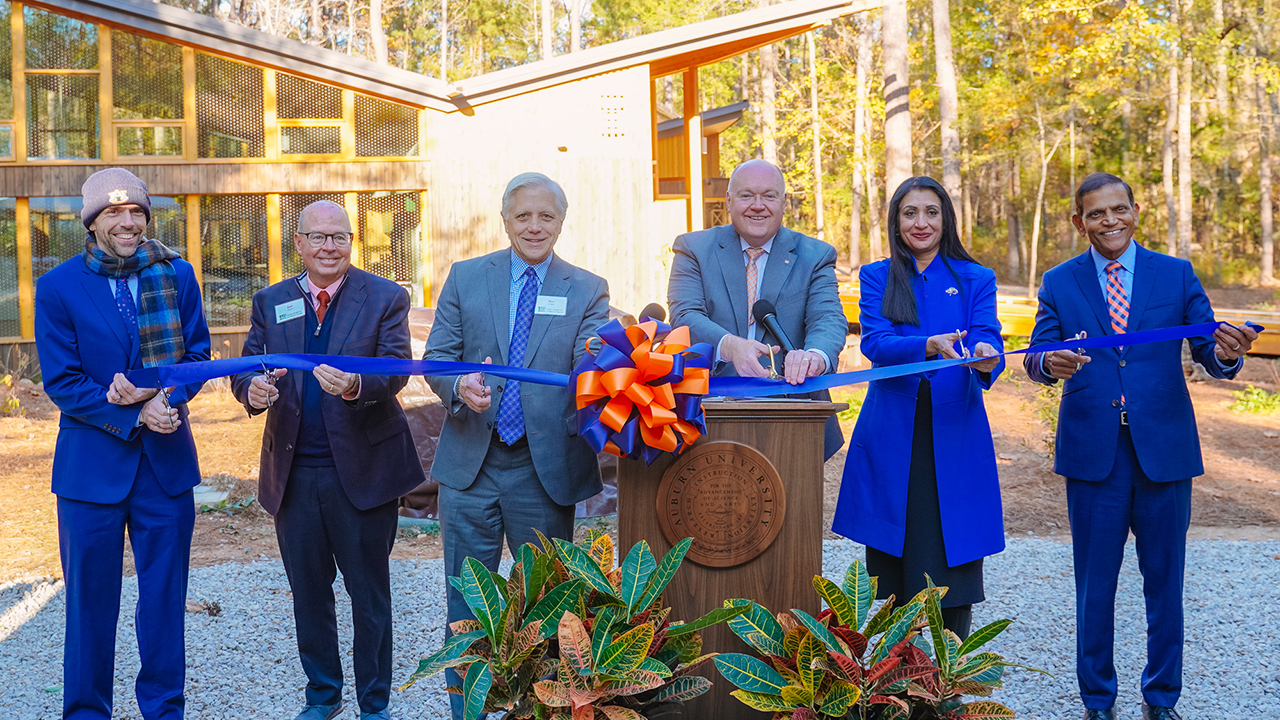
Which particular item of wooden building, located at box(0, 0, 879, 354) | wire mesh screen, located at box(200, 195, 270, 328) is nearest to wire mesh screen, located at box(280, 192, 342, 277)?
wooden building, located at box(0, 0, 879, 354)

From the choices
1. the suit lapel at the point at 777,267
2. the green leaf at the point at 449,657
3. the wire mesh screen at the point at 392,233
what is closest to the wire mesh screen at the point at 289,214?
the wire mesh screen at the point at 392,233

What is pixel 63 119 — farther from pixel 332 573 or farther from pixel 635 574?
pixel 635 574

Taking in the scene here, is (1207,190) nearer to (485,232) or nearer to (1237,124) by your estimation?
(1237,124)

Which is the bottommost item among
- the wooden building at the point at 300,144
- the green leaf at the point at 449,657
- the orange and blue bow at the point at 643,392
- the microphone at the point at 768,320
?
the green leaf at the point at 449,657

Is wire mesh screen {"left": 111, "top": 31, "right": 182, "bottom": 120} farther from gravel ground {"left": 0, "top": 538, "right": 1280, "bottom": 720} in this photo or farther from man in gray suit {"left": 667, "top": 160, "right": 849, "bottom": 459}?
man in gray suit {"left": 667, "top": 160, "right": 849, "bottom": 459}

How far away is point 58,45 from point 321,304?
39.1 feet

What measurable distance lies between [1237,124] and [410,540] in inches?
1272

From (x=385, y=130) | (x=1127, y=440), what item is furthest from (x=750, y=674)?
(x=385, y=130)

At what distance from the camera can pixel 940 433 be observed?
10.8 feet

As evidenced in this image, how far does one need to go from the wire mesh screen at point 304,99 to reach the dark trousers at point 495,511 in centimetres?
1118

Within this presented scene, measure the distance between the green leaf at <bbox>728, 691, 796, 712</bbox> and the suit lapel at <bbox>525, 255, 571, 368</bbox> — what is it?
1.41 meters

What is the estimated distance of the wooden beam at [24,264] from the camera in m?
13.0

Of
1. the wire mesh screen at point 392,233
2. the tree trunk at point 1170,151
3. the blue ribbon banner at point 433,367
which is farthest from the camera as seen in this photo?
the tree trunk at point 1170,151

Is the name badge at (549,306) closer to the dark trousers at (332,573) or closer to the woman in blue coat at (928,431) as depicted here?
the dark trousers at (332,573)
